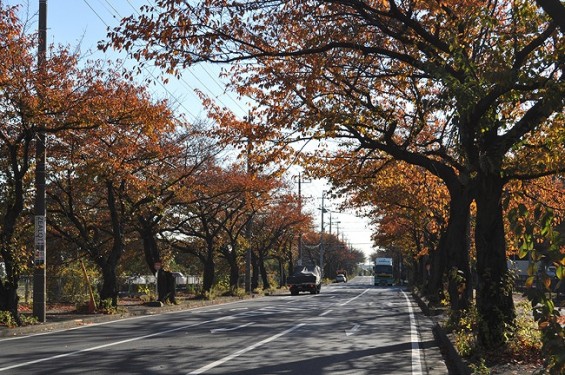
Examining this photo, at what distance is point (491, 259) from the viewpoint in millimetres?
11281

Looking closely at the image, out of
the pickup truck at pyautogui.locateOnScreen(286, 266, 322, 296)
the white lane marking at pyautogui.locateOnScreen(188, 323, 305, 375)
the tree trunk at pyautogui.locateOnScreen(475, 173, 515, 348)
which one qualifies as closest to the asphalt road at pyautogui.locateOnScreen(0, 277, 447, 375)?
the white lane marking at pyautogui.locateOnScreen(188, 323, 305, 375)

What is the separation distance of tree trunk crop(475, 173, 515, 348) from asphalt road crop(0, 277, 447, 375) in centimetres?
136

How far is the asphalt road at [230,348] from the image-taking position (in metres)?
10.2

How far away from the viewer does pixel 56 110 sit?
53.9 feet

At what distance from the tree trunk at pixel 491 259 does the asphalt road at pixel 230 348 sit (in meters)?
1.36

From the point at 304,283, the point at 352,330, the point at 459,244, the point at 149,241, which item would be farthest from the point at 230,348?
the point at 304,283

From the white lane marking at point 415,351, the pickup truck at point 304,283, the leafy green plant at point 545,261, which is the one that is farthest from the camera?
the pickup truck at point 304,283

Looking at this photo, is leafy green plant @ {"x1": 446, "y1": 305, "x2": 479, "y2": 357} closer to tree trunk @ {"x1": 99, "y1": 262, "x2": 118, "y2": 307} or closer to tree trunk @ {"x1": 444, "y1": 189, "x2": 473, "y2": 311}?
tree trunk @ {"x1": 444, "y1": 189, "x2": 473, "y2": 311}

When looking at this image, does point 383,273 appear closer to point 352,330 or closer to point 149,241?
point 149,241

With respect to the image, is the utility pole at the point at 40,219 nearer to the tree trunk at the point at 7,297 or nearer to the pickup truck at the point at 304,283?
the tree trunk at the point at 7,297

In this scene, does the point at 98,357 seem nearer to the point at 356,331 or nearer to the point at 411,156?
the point at 356,331

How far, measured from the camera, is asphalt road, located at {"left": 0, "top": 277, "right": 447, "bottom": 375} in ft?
33.5

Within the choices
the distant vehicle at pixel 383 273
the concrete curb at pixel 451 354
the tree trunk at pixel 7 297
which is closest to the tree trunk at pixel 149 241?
the tree trunk at pixel 7 297

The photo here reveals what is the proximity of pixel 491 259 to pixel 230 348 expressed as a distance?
558 cm
